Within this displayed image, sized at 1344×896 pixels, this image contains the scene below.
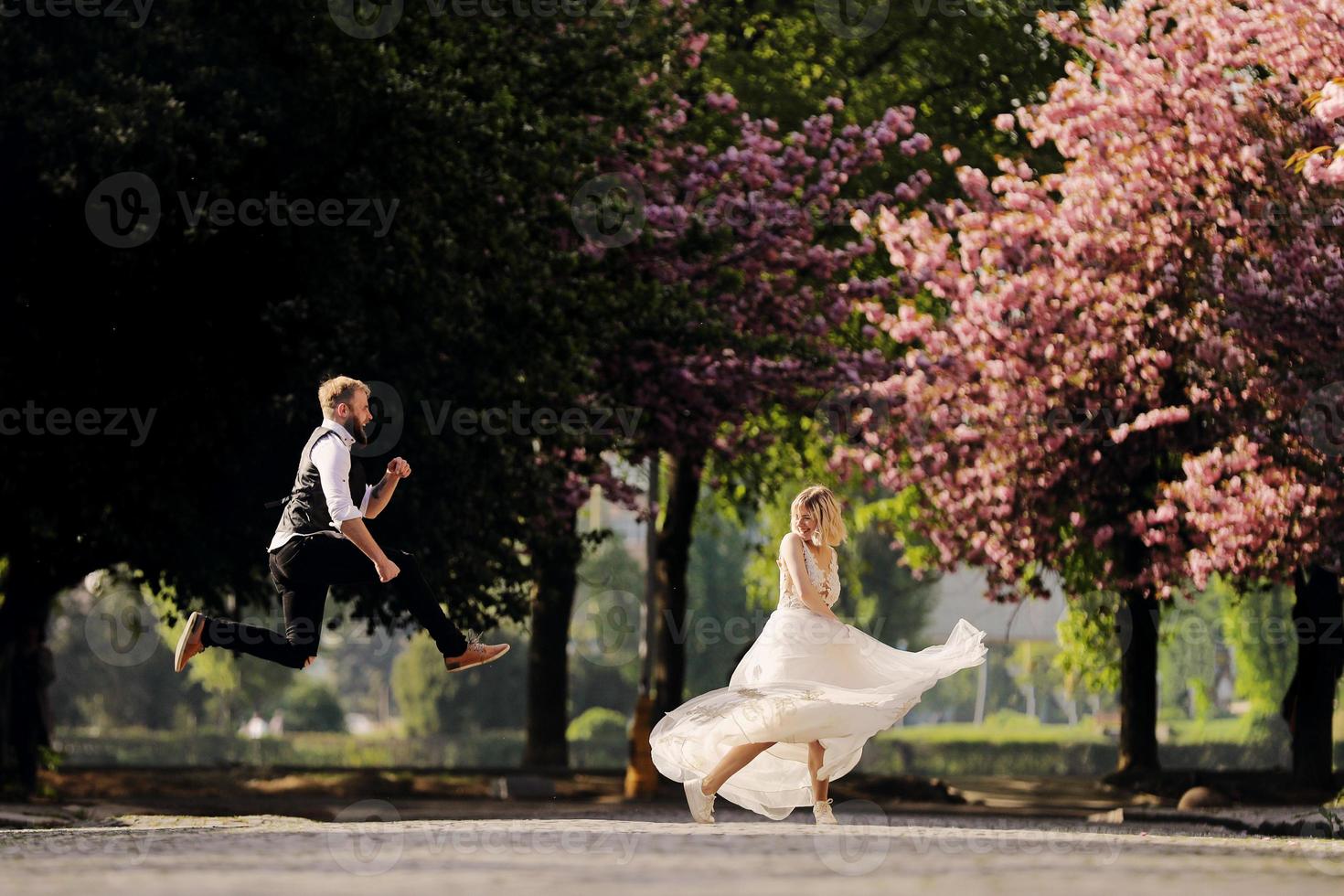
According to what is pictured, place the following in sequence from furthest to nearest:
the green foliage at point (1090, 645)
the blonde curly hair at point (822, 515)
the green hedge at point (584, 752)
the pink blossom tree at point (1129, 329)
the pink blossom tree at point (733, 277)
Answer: the green hedge at point (584, 752) < the green foliage at point (1090, 645) < the pink blossom tree at point (733, 277) < the pink blossom tree at point (1129, 329) < the blonde curly hair at point (822, 515)

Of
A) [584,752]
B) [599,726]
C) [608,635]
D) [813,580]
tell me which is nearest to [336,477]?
[813,580]

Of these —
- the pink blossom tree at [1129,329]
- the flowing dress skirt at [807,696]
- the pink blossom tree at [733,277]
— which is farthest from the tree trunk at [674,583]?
the flowing dress skirt at [807,696]

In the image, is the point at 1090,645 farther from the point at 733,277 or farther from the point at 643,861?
the point at 643,861

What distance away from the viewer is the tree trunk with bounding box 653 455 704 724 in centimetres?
3166

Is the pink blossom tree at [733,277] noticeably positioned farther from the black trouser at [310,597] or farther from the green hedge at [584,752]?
the green hedge at [584,752]

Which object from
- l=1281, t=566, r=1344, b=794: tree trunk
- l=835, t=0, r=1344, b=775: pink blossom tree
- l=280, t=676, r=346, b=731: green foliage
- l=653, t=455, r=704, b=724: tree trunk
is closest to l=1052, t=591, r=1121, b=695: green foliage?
l=835, t=0, r=1344, b=775: pink blossom tree

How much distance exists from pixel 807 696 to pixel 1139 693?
19.2 m

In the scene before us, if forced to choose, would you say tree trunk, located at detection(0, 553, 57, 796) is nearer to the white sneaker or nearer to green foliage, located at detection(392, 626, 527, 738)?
the white sneaker

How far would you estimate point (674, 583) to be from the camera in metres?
32.3

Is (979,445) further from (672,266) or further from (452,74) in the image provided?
(452,74)

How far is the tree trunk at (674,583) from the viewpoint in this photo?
104ft

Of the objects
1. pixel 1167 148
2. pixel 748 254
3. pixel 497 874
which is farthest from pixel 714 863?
pixel 748 254

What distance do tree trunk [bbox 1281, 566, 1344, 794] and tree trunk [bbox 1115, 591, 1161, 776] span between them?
2.61 meters

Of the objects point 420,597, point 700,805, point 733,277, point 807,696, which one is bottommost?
point 700,805
